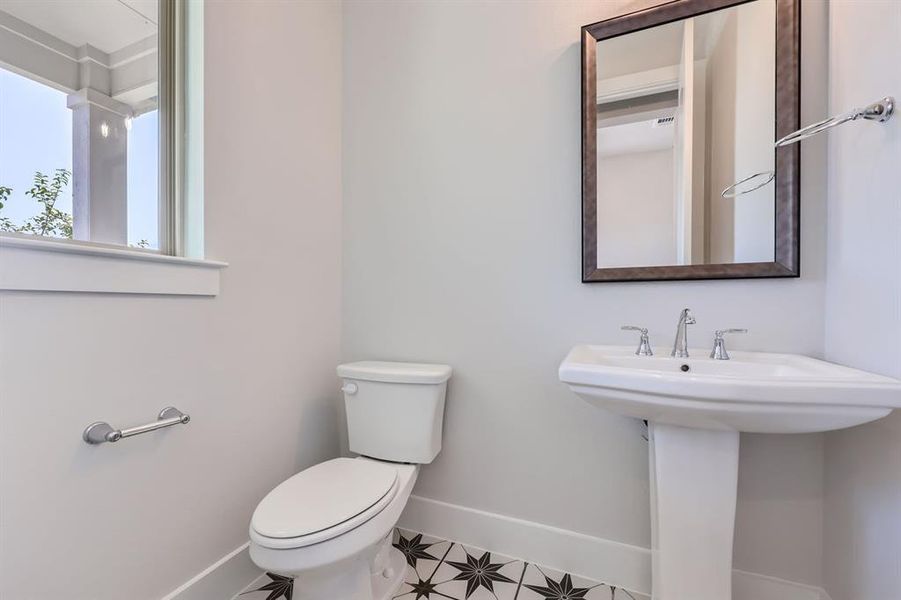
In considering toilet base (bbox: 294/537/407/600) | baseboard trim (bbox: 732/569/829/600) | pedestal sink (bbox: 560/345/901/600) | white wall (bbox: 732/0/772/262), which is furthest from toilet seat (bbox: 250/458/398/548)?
white wall (bbox: 732/0/772/262)

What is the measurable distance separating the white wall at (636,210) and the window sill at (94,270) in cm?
128

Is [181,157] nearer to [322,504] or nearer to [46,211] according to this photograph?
[46,211]

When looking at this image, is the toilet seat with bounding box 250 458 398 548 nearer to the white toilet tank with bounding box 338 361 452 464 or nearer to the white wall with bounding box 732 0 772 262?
the white toilet tank with bounding box 338 361 452 464

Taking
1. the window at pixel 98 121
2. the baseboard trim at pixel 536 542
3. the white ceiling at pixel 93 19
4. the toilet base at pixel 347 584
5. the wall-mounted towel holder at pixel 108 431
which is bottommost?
the baseboard trim at pixel 536 542

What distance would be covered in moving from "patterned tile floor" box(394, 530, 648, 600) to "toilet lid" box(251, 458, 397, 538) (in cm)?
42

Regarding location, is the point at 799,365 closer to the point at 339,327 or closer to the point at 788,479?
the point at 788,479

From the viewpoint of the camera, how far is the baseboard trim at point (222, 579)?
112cm

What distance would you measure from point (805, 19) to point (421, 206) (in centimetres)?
131

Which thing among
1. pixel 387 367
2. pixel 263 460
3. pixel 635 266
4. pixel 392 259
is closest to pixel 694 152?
pixel 635 266

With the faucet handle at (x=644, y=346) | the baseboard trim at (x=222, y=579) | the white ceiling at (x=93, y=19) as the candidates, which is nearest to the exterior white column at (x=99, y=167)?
the white ceiling at (x=93, y=19)

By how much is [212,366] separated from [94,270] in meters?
0.42

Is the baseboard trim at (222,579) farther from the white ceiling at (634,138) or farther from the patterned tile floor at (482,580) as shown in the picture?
the white ceiling at (634,138)

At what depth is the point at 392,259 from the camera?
163 centimetres

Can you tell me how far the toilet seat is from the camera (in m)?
0.94
